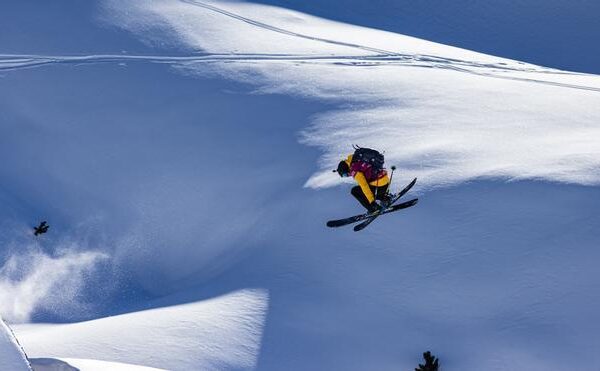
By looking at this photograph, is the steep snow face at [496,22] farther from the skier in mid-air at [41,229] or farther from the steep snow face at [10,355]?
the steep snow face at [10,355]

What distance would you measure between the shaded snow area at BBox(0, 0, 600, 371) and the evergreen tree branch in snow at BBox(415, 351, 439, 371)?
0.23 meters

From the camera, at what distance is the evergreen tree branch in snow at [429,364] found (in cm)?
1390

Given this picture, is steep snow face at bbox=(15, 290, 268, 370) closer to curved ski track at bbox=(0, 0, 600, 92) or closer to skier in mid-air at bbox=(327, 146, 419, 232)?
skier in mid-air at bbox=(327, 146, 419, 232)

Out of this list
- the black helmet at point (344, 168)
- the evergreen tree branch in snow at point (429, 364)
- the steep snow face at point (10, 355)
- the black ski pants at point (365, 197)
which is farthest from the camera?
the black ski pants at point (365, 197)

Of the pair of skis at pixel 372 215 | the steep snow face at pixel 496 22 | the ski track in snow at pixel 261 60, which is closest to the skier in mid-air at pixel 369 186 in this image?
the pair of skis at pixel 372 215

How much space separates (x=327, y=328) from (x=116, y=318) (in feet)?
11.6

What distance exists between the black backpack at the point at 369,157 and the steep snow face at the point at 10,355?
5923 millimetres

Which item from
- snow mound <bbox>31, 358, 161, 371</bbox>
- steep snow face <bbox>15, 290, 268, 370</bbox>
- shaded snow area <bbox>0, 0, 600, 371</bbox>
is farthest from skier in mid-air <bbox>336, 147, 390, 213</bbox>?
snow mound <bbox>31, 358, 161, 371</bbox>

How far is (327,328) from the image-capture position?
1520cm

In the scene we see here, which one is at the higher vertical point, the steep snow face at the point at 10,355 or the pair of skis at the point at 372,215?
the pair of skis at the point at 372,215

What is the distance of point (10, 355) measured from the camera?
33.3 ft

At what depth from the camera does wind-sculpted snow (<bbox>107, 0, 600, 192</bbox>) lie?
17.7m

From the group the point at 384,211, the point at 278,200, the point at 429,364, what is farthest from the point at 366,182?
the point at 278,200

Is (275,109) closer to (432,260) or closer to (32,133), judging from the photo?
(32,133)
